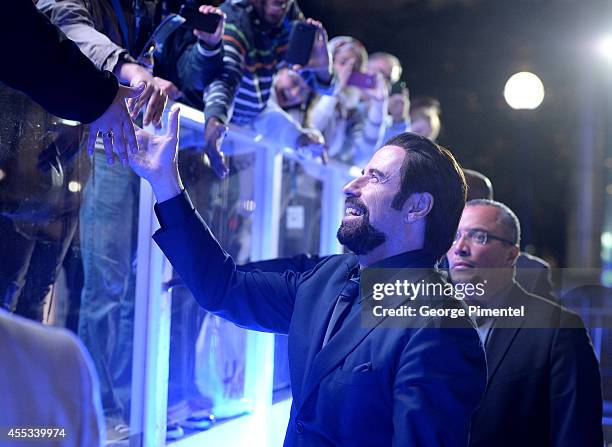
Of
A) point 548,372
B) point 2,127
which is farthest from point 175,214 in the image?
point 548,372

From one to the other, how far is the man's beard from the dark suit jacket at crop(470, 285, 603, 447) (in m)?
0.80

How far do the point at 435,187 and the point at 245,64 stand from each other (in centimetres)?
147

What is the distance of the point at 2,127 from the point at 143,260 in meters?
0.87

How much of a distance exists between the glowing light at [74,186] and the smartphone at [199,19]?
76cm

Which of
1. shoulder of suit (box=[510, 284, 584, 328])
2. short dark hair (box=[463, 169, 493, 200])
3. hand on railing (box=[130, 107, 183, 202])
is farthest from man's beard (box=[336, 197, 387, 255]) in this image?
short dark hair (box=[463, 169, 493, 200])

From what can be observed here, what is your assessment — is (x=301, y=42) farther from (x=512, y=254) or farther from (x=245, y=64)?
(x=512, y=254)

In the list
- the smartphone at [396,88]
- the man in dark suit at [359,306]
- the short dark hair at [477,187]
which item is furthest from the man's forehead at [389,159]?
the smartphone at [396,88]

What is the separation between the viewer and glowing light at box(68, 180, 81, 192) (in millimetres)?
2504

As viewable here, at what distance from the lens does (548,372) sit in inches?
96.9

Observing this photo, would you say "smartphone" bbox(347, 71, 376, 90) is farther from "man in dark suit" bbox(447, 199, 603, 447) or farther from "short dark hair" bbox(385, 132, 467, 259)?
"short dark hair" bbox(385, 132, 467, 259)

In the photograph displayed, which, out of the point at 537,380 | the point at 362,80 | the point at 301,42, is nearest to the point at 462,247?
the point at 537,380

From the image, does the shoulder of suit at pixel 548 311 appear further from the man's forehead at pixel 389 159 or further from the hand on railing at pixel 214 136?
the hand on railing at pixel 214 136

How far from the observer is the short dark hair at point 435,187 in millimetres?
2080

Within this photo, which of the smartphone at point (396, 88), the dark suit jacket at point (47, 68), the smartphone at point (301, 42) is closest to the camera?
the dark suit jacket at point (47, 68)
